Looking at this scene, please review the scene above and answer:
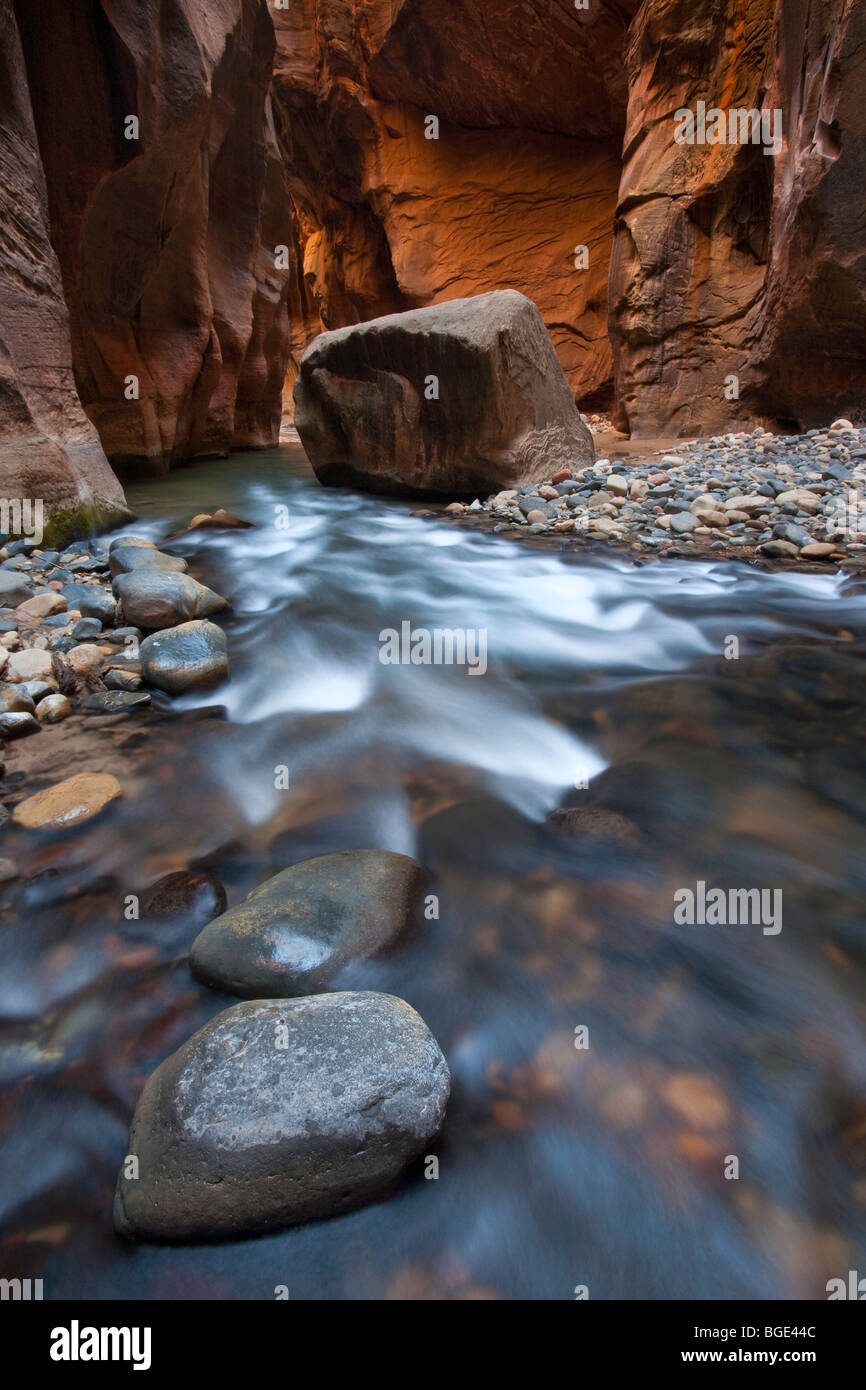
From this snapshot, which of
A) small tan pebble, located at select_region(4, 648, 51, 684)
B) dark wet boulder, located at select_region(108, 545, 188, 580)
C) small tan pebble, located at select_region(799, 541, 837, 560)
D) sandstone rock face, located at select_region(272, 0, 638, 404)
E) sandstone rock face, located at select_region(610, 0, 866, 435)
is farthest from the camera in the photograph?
sandstone rock face, located at select_region(272, 0, 638, 404)

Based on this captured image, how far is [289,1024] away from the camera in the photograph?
4.17 ft

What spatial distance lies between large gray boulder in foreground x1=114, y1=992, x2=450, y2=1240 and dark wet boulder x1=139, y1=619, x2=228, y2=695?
1.80 meters

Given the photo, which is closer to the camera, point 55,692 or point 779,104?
point 55,692

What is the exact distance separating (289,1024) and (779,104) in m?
9.91

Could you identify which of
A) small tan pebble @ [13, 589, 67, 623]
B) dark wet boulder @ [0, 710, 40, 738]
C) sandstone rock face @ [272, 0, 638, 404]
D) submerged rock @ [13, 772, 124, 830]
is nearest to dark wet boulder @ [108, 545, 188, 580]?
small tan pebble @ [13, 589, 67, 623]

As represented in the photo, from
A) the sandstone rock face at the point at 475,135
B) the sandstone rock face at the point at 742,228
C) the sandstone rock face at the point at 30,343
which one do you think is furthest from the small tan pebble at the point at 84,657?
the sandstone rock face at the point at 475,135

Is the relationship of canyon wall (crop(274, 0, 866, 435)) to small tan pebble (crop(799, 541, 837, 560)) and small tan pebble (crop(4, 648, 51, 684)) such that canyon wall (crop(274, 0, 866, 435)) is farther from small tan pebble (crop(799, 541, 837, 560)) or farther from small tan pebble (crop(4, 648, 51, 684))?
small tan pebble (crop(4, 648, 51, 684))

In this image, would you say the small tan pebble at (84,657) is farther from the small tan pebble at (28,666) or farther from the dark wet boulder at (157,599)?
the dark wet boulder at (157,599)

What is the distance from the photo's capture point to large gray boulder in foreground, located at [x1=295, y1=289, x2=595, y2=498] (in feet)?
19.1

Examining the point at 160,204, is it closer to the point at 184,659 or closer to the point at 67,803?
the point at 184,659

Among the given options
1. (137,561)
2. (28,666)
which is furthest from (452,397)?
(28,666)

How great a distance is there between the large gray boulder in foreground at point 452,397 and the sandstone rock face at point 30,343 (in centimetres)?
254
